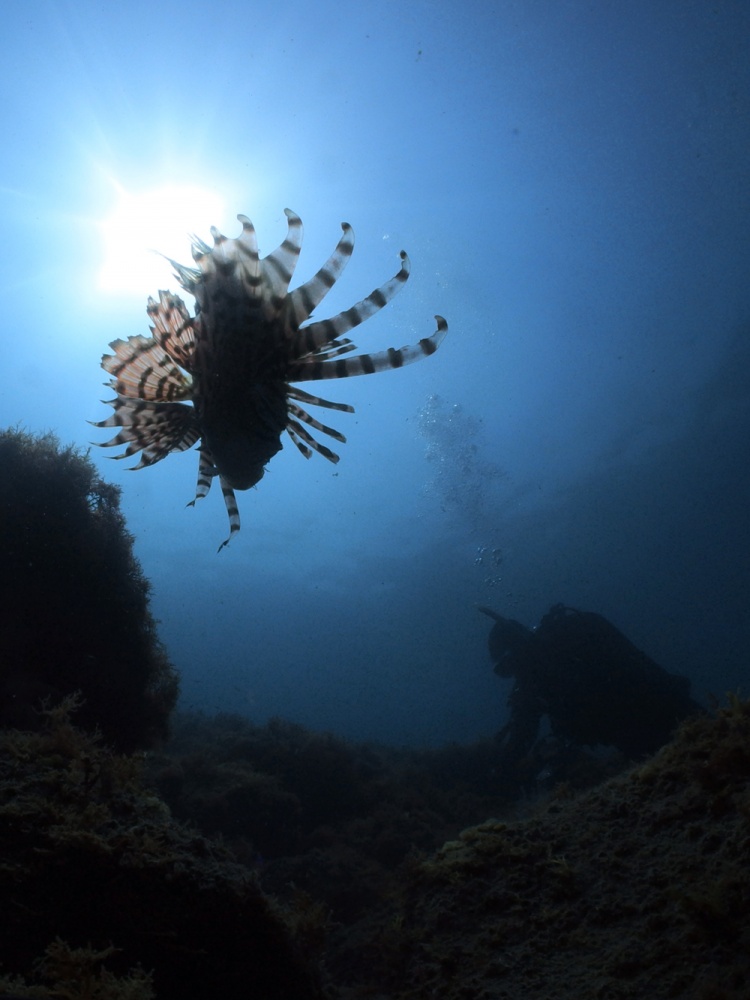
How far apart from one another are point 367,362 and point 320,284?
51cm

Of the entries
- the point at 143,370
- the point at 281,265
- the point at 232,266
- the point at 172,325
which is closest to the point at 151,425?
the point at 143,370

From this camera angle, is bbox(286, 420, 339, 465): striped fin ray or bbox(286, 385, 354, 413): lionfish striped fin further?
bbox(286, 420, 339, 465): striped fin ray

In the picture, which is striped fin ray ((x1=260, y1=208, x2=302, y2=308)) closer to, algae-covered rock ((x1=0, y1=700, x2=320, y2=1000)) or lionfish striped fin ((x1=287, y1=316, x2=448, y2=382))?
lionfish striped fin ((x1=287, y1=316, x2=448, y2=382))

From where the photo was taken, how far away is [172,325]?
3045 mm

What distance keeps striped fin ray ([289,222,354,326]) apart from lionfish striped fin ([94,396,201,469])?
1.11 meters

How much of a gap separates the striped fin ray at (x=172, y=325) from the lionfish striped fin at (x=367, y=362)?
635 millimetres

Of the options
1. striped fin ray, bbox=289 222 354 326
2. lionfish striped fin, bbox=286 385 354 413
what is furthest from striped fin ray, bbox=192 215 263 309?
lionfish striped fin, bbox=286 385 354 413

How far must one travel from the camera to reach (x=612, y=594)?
290 feet

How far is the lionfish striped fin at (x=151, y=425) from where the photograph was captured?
134 inches

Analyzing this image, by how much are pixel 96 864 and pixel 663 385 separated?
4396 cm

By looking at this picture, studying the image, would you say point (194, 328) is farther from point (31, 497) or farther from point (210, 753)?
point (210, 753)

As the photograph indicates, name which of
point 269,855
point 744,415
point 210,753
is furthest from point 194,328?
point 744,415

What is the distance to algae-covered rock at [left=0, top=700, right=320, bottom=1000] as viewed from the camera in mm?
2334

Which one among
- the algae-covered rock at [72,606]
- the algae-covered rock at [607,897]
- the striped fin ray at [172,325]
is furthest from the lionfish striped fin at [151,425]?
the algae-covered rock at [607,897]
